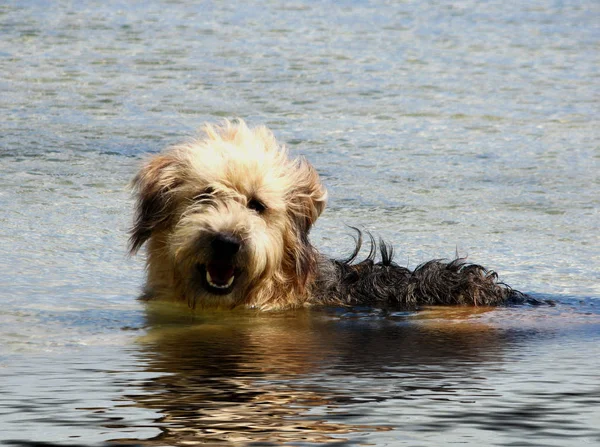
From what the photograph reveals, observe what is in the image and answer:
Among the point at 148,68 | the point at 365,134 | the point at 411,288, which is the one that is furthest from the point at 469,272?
the point at 148,68

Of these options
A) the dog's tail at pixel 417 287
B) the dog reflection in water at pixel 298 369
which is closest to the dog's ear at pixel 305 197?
the dog's tail at pixel 417 287

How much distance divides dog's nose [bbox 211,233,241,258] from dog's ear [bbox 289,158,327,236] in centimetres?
48

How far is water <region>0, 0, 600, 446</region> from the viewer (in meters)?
4.67

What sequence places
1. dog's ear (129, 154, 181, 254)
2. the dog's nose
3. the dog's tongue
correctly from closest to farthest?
1. the dog's nose
2. the dog's tongue
3. dog's ear (129, 154, 181, 254)

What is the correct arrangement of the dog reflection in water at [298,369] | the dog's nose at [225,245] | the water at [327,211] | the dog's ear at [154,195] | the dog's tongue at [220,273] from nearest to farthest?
the dog reflection in water at [298,369] → the water at [327,211] → the dog's nose at [225,245] → the dog's tongue at [220,273] → the dog's ear at [154,195]

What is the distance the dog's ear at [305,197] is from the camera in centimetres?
720

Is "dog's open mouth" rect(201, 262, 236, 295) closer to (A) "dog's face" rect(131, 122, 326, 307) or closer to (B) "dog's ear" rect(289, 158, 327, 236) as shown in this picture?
(A) "dog's face" rect(131, 122, 326, 307)

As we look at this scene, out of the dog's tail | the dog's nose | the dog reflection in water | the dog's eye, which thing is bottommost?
the dog reflection in water

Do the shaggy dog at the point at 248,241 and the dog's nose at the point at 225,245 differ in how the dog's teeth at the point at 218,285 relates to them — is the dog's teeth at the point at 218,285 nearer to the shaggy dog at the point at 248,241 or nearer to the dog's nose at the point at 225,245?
the shaggy dog at the point at 248,241

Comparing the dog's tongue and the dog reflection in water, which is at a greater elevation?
the dog's tongue

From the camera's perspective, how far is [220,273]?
7070 millimetres

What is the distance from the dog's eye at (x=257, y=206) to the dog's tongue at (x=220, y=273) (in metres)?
0.31

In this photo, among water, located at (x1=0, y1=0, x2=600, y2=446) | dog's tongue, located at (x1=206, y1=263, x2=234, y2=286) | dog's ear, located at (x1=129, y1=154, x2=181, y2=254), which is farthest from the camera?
dog's ear, located at (x1=129, y1=154, x2=181, y2=254)

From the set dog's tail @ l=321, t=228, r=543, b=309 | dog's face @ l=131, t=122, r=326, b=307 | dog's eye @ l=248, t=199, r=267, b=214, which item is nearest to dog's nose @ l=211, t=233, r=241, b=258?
dog's face @ l=131, t=122, r=326, b=307
